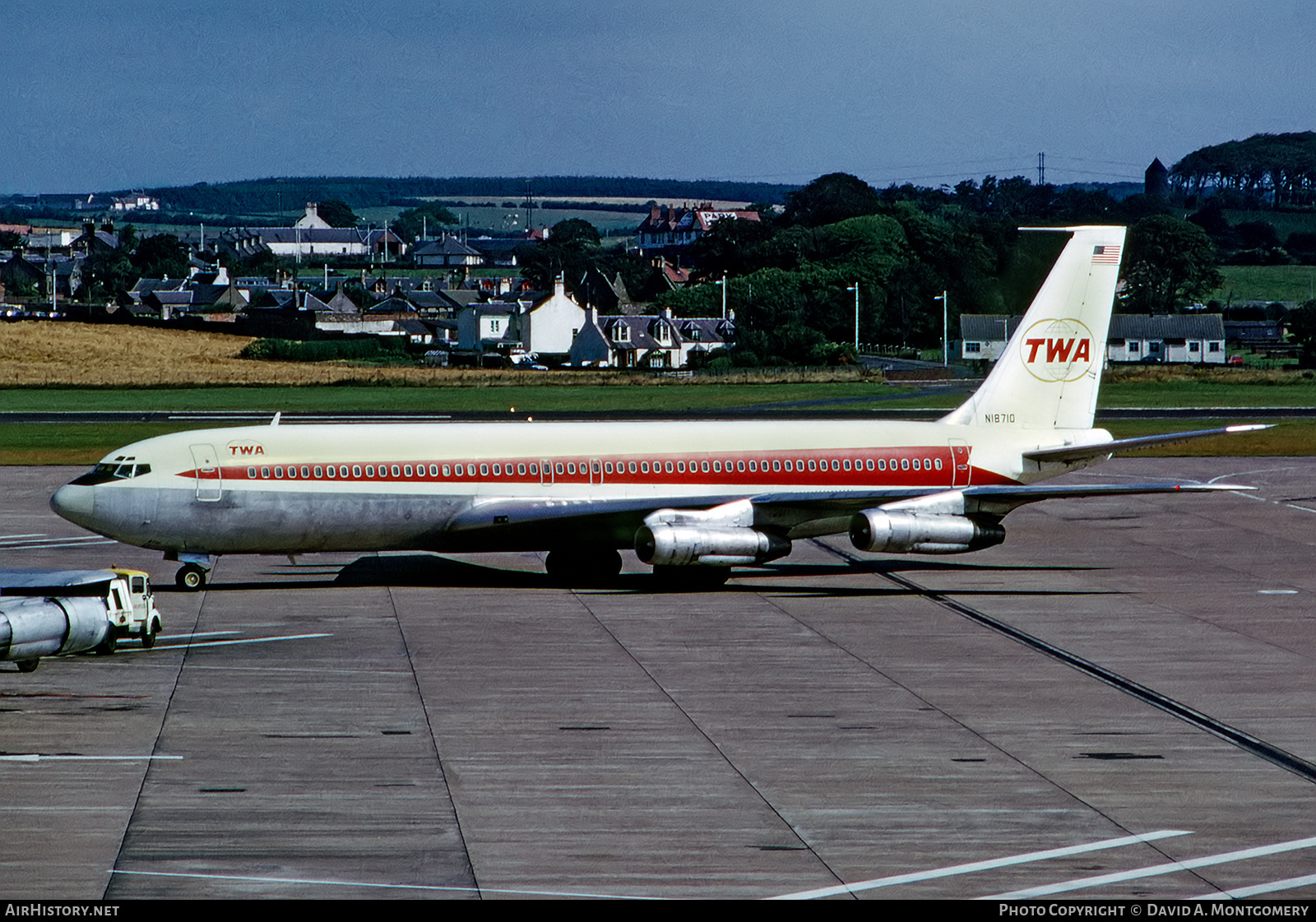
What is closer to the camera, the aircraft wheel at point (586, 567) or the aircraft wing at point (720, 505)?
the aircraft wing at point (720, 505)

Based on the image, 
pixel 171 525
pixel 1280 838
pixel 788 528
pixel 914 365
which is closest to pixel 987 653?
pixel 788 528

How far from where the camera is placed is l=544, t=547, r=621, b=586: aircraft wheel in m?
44.5

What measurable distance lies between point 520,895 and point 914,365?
158975mm

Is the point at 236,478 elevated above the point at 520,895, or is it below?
above

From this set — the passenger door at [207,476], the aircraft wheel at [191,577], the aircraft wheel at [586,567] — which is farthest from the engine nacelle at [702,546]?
the aircraft wheel at [191,577]

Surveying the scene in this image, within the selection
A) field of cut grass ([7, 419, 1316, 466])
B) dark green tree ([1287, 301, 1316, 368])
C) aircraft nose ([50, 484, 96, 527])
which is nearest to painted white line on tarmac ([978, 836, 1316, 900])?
aircraft nose ([50, 484, 96, 527])

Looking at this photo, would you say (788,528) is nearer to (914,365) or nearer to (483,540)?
(483,540)

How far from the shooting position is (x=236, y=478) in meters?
40.9

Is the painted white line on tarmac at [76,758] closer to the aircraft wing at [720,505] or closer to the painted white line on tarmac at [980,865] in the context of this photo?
the painted white line on tarmac at [980,865]

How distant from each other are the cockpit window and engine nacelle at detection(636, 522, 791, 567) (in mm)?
12724

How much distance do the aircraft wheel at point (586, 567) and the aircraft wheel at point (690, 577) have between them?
126 centimetres

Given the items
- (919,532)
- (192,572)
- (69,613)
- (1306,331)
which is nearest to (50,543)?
(192,572)

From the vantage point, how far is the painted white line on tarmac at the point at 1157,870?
61.0ft

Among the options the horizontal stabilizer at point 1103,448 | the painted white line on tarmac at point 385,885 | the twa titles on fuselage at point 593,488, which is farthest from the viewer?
the horizontal stabilizer at point 1103,448
